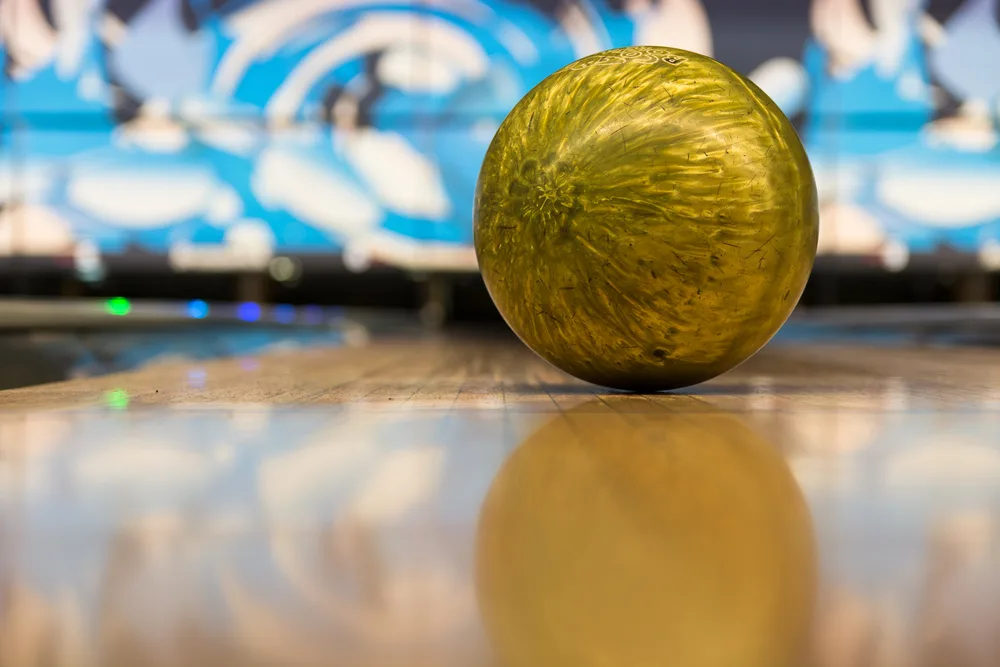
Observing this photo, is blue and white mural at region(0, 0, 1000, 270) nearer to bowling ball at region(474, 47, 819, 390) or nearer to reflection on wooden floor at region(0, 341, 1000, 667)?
bowling ball at region(474, 47, 819, 390)

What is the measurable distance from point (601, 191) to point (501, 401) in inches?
9.8

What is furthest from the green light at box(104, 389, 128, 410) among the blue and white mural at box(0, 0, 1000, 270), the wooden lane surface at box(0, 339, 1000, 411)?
the blue and white mural at box(0, 0, 1000, 270)

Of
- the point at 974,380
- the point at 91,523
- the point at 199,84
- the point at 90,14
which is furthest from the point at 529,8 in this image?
the point at 91,523

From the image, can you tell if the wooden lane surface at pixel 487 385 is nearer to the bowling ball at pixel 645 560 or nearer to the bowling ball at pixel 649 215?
the bowling ball at pixel 649 215

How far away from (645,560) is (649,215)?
63cm

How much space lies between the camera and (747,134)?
1022mm

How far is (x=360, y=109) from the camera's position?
15.3 ft

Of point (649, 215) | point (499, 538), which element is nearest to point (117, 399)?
point (649, 215)

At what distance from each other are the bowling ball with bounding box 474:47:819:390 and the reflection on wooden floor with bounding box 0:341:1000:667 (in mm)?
135

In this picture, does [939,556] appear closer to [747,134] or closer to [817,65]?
[747,134]

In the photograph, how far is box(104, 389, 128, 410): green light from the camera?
3.28 ft

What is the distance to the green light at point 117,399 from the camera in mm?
999

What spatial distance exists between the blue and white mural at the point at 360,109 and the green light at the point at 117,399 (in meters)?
3.54

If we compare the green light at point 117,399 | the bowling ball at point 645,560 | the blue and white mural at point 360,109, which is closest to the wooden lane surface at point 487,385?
the green light at point 117,399
